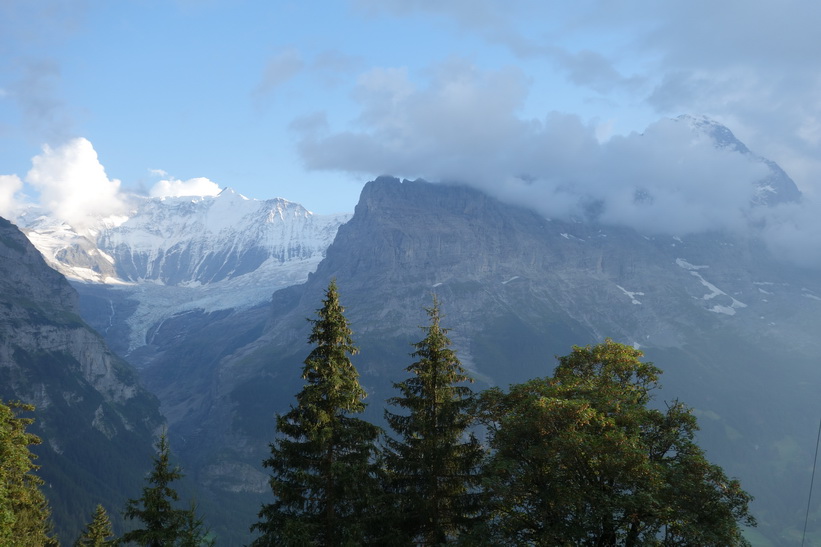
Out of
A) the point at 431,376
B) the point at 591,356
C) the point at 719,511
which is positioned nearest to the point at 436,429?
the point at 431,376

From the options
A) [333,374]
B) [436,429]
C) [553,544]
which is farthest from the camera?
[436,429]

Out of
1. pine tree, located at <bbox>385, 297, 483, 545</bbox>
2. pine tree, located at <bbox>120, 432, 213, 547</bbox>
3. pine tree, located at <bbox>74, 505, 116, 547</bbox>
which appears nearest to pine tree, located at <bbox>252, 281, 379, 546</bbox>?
pine tree, located at <bbox>385, 297, 483, 545</bbox>

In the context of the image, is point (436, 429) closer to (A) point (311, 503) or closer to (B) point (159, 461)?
(A) point (311, 503)

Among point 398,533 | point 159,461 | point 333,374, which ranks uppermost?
point 333,374

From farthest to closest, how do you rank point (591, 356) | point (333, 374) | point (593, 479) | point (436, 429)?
1. point (591, 356)
2. point (436, 429)
3. point (333, 374)
4. point (593, 479)

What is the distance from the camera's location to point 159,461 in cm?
3023

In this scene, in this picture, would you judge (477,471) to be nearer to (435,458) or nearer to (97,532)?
(435,458)

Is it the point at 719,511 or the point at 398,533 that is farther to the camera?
the point at 398,533

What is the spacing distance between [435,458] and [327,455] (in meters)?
5.51

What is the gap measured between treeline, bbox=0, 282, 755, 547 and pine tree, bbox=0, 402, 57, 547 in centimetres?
101

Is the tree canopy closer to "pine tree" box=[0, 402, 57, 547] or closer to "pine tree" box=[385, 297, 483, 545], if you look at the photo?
"pine tree" box=[385, 297, 483, 545]

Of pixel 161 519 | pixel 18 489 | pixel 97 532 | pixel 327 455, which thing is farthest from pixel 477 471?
pixel 97 532

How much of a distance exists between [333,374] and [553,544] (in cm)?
1238

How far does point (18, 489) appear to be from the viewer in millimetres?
36750
